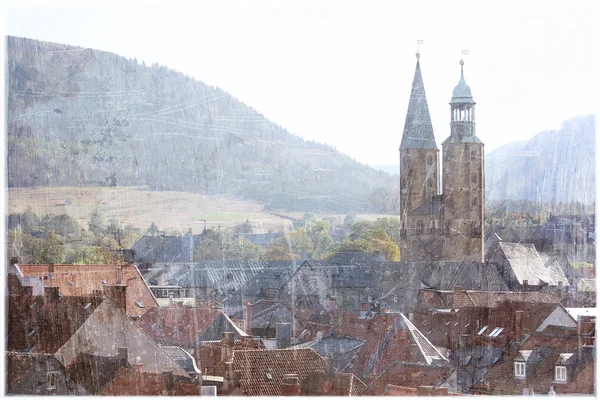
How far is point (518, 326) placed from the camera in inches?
529

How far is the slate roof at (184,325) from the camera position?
13164mm

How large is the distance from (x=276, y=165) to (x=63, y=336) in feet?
12.3

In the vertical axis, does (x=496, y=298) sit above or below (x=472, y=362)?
above

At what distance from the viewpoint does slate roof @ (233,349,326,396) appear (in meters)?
11.9

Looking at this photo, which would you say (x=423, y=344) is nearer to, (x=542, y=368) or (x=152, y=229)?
(x=542, y=368)

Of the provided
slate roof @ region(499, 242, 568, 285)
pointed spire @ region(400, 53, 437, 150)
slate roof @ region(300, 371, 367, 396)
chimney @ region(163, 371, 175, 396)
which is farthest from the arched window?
chimney @ region(163, 371, 175, 396)

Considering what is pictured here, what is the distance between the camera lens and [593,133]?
13305mm

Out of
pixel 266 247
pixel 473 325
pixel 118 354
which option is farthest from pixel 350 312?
pixel 118 354

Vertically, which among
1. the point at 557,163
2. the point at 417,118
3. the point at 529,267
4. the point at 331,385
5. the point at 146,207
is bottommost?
the point at 331,385

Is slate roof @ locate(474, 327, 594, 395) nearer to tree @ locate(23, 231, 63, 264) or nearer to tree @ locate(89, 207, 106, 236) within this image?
tree @ locate(89, 207, 106, 236)

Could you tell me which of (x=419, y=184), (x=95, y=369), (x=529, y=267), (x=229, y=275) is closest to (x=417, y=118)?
(x=529, y=267)

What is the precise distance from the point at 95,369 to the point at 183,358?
1058mm

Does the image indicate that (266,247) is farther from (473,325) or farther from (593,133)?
(593,133)

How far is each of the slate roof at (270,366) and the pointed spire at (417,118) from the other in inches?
132
